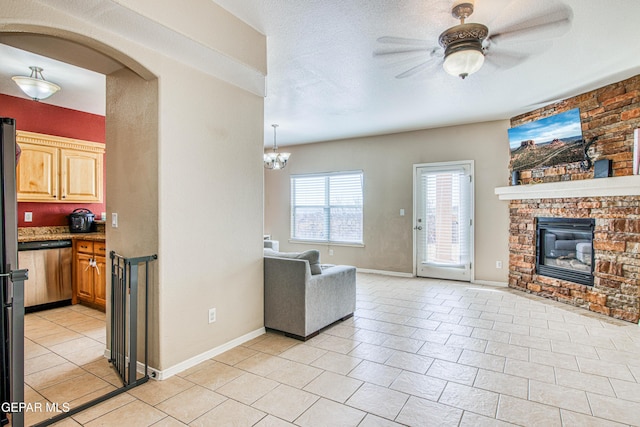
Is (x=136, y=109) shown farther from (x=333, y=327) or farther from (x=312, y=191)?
(x=312, y=191)

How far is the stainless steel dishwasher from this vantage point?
4.18m

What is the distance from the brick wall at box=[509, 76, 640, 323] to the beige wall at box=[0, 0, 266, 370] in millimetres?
4069

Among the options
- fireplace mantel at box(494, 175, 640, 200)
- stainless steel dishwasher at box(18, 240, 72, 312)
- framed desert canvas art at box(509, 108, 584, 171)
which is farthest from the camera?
framed desert canvas art at box(509, 108, 584, 171)

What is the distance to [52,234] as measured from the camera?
15.2 feet

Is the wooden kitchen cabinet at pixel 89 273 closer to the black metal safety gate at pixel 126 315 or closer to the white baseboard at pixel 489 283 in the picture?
the black metal safety gate at pixel 126 315

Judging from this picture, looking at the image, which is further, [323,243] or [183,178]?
[323,243]

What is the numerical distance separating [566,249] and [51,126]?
23.8 ft

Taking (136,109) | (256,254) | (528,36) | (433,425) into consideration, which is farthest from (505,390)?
(136,109)

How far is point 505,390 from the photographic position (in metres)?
2.40

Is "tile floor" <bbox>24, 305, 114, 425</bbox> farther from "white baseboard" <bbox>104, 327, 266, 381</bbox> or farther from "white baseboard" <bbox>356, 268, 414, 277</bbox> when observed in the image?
"white baseboard" <bbox>356, 268, 414, 277</bbox>

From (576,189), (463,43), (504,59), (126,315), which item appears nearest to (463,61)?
(463,43)

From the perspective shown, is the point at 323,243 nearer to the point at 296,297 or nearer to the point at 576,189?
the point at 296,297

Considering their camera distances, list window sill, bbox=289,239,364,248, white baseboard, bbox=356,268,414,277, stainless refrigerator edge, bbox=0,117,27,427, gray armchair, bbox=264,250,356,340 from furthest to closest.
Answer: window sill, bbox=289,239,364,248 → white baseboard, bbox=356,268,414,277 → gray armchair, bbox=264,250,356,340 → stainless refrigerator edge, bbox=0,117,27,427

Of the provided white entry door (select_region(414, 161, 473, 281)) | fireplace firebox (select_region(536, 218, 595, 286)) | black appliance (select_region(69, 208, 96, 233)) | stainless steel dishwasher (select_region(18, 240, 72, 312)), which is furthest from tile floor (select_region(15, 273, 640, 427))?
black appliance (select_region(69, 208, 96, 233))
